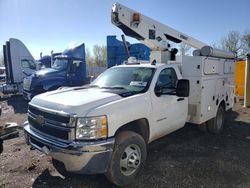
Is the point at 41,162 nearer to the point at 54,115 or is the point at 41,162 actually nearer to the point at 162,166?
the point at 54,115

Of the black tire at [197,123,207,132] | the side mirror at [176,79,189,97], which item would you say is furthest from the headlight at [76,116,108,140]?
the black tire at [197,123,207,132]

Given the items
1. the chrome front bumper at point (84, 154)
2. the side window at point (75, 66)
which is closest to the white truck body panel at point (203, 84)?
the chrome front bumper at point (84, 154)

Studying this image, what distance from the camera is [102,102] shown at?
3.50 meters

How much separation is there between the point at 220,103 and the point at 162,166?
11.0 ft

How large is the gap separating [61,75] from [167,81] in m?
8.26

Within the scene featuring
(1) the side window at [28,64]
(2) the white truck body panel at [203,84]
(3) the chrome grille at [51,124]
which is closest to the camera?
(3) the chrome grille at [51,124]

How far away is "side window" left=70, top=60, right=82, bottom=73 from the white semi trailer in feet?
16.9

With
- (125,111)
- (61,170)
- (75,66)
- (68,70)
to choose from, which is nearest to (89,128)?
(125,111)

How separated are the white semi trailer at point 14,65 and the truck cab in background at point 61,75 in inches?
131

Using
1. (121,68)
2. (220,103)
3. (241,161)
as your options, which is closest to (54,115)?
(121,68)

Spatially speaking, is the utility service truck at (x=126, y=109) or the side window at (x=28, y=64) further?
the side window at (x=28, y=64)

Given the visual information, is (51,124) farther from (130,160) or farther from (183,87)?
(183,87)

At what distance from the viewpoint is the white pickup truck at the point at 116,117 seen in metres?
3.22

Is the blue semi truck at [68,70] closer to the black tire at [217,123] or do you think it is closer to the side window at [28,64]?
the side window at [28,64]
